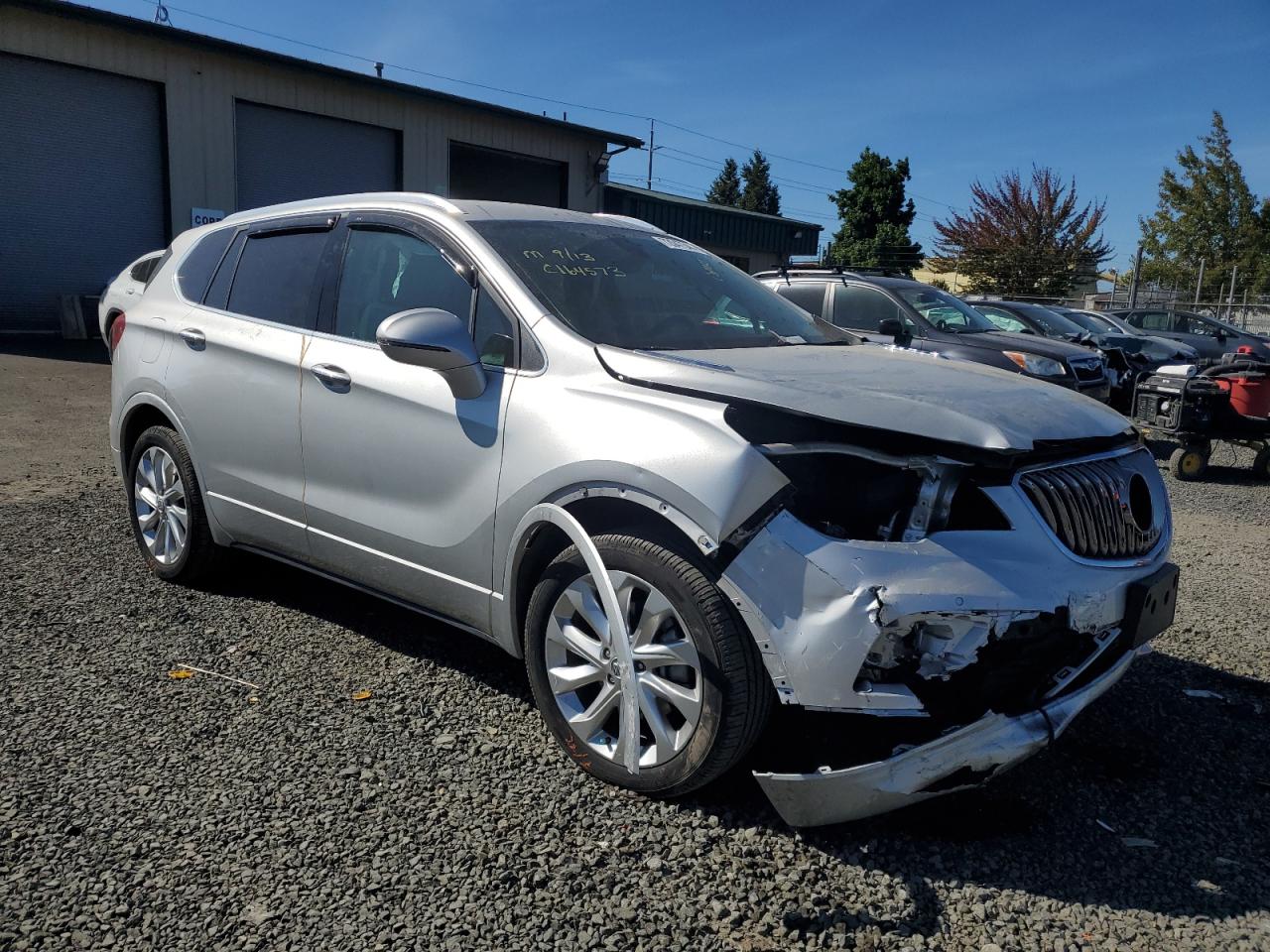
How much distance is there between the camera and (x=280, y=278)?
410 centimetres

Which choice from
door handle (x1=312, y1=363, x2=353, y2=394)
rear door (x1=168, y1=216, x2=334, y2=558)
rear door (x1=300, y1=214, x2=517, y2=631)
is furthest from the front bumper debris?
rear door (x1=168, y1=216, x2=334, y2=558)

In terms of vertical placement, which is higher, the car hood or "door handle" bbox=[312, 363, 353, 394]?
the car hood

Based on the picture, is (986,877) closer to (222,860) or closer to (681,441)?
(681,441)

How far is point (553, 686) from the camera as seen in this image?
2941 mm

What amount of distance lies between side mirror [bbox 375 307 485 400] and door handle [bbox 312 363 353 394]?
470 millimetres

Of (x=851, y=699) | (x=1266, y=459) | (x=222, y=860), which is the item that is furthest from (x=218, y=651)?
(x=1266, y=459)

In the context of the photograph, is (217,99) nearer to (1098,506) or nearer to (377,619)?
(377,619)

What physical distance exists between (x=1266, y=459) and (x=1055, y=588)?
8.00 metres

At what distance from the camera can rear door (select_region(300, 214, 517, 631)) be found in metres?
3.16

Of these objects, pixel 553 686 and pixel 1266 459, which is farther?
pixel 1266 459

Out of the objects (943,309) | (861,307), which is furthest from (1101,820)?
(943,309)

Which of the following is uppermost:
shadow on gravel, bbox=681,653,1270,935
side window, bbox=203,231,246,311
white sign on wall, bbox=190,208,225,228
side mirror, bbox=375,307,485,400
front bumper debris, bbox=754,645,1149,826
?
white sign on wall, bbox=190,208,225,228

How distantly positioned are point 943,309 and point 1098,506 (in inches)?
322

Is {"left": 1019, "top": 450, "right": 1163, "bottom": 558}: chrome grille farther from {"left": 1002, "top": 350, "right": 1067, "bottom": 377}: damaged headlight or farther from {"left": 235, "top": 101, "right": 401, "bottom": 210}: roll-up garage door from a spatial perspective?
{"left": 235, "top": 101, "right": 401, "bottom": 210}: roll-up garage door
